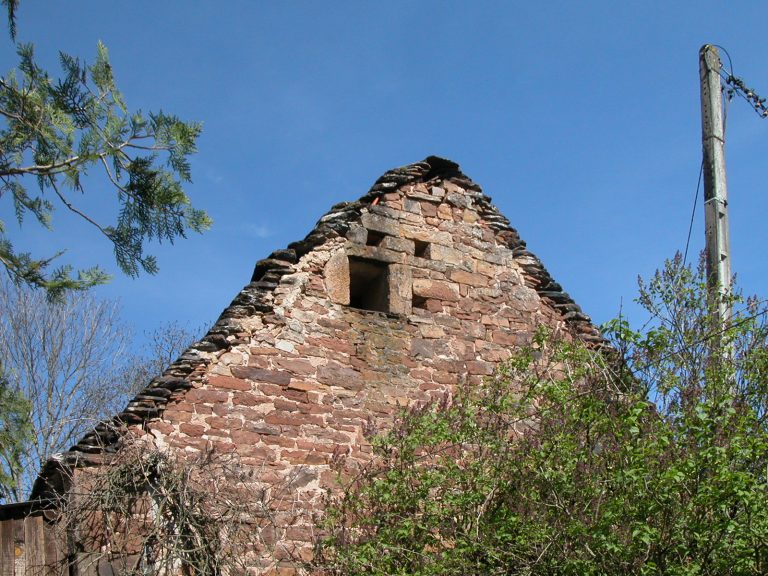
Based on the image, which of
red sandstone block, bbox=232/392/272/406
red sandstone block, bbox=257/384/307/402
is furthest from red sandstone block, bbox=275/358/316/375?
red sandstone block, bbox=232/392/272/406

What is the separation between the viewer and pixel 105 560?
6.90 meters

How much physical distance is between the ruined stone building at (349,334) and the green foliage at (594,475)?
0.56m

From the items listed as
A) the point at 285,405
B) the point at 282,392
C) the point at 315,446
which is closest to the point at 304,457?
the point at 315,446

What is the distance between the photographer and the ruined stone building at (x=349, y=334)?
767cm

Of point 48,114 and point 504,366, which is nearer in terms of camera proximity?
point 48,114

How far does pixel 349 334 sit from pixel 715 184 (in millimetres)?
3228

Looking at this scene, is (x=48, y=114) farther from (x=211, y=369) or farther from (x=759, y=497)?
(x=759, y=497)

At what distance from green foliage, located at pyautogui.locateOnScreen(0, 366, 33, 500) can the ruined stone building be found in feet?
1.09

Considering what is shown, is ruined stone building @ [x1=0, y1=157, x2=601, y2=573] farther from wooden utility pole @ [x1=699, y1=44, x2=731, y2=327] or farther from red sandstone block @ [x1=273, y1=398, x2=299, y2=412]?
wooden utility pole @ [x1=699, y1=44, x2=731, y2=327]

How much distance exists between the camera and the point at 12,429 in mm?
7277

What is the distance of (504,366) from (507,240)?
2.32 metres

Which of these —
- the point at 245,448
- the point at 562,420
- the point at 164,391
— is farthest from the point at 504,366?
the point at 164,391

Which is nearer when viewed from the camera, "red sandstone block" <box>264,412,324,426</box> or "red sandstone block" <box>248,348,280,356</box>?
"red sandstone block" <box>264,412,324,426</box>

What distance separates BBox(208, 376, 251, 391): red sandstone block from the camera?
780 cm
